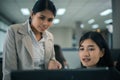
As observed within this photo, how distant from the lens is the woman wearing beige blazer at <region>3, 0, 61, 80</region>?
1.31 meters

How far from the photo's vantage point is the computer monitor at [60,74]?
646mm

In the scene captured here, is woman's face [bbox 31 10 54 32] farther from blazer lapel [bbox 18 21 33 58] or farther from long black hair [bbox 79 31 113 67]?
long black hair [bbox 79 31 113 67]

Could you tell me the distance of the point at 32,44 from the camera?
1.43 m

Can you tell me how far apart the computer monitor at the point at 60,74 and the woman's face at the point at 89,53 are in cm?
66

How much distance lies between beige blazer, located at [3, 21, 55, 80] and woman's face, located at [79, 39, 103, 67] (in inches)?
9.1

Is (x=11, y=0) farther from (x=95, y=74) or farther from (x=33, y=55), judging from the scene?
(x=95, y=74)

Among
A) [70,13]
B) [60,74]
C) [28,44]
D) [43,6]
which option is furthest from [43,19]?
[70,13]

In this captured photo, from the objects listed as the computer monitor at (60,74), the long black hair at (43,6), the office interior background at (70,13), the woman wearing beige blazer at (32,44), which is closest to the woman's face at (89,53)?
the woman wearing beige blazer at (32,44)

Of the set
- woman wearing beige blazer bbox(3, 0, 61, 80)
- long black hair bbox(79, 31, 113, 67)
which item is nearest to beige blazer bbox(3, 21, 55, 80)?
woman wearing beige blazer bbox(3, 0, 61, 80)

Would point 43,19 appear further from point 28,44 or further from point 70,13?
point 70,13

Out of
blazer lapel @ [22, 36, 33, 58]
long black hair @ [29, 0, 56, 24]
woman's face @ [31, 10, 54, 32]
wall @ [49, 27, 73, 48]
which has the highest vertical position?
wall @ [49, 27, 73, 48]

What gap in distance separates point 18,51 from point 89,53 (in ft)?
1.41

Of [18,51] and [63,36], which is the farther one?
[63,36]

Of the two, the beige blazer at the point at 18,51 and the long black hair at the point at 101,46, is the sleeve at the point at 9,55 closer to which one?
the beige blazer at the point at 18,51
